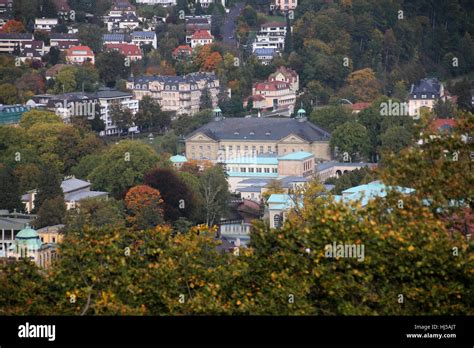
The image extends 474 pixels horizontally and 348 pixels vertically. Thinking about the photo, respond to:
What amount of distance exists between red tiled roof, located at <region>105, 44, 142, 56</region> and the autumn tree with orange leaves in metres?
29.8

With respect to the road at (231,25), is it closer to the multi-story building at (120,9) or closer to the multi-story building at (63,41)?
the multi-story building at (120,9)

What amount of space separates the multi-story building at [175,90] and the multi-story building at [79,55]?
2981 millimetres

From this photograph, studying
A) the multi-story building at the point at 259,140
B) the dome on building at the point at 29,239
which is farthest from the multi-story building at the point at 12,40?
the dome on building at the point at 29,239

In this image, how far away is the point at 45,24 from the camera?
72625 millimetres

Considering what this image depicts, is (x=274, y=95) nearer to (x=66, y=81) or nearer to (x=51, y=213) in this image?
(x=66, y=81)

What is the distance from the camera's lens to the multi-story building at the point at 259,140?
49.6 metres

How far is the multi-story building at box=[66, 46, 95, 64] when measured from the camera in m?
64.5

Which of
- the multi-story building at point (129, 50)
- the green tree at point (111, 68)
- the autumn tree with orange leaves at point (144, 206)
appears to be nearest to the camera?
the autumn tree with orange leaves at point (144, 206)

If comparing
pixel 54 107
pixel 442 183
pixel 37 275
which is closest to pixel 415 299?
pixel 442 183

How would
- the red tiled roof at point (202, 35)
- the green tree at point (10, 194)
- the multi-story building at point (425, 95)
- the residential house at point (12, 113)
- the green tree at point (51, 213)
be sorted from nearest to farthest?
the green tree at point (51, 213) < the green tree at point (10, 194) < the residential house at point (12, 113) < the multi-story building at point (425, 95) < the red tiled roof at point (202, 35)

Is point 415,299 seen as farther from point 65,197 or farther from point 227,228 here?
point 65,197
